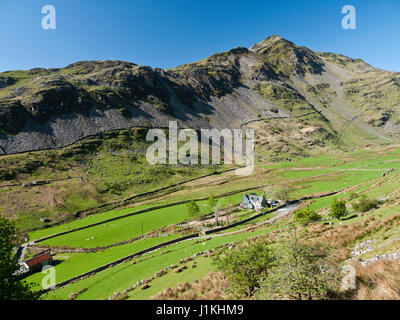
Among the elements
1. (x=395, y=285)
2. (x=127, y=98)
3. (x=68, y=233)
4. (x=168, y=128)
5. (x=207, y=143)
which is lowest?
(x=68, y=233)

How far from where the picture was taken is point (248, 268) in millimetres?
14930


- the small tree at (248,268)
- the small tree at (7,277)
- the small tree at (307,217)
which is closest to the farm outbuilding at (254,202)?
the small tree at (307,217)

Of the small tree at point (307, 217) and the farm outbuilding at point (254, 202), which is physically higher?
the small tree at point (307, 217)

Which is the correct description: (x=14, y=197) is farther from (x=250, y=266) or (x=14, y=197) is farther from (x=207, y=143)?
(x=207, y=143)

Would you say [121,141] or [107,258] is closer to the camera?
[107,258]

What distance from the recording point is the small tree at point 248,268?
47.7 feet

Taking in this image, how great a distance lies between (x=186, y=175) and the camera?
5236 inches

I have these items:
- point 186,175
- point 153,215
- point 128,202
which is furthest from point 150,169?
point 153,215

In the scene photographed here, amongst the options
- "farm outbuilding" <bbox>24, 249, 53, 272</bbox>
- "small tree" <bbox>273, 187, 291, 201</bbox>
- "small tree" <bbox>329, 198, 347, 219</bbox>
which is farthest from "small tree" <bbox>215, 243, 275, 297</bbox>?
"small tree" <bbox>273, 187, 291, 201</bbox>

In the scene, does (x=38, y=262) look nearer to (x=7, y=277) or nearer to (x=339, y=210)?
(x=7, y=277)

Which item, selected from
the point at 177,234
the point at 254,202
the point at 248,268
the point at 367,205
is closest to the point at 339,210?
the point at 367,205

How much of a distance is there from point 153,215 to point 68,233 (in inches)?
1066

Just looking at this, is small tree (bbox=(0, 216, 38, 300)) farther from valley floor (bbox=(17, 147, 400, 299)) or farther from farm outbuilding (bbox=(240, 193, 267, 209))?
farm outbuilding (bbox=(240, 193, 267, 209))

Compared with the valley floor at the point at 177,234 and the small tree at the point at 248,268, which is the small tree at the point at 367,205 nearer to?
the valley floor at the point at 177,234
